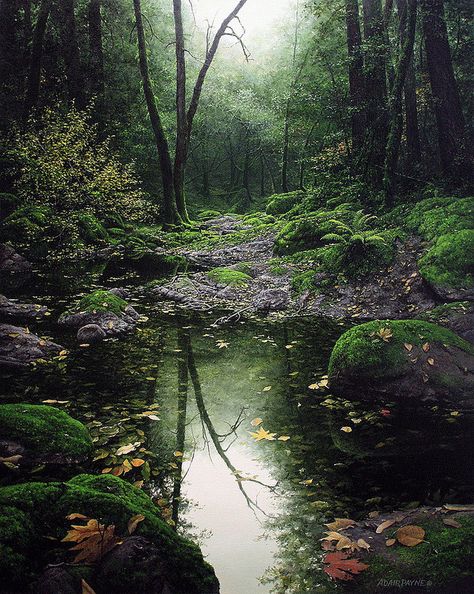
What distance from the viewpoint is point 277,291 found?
9406 millimetres

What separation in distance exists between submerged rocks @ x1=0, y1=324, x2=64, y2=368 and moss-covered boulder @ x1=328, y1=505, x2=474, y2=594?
183 inches

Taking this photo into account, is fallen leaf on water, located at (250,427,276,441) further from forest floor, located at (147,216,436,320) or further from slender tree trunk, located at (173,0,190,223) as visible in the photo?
slender tree trunk, located at (173,0,190,223)

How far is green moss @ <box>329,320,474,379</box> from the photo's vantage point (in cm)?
487

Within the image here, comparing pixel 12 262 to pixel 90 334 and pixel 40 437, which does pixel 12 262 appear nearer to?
pixel 90 334

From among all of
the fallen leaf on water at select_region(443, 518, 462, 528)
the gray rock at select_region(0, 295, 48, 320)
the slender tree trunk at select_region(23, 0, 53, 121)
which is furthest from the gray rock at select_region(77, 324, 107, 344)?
the slender tree trunk at select_region(23, 0, 53, 121)

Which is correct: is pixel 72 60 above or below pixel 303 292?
above

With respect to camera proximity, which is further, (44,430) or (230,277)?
(230,277)

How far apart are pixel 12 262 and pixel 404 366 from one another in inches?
446

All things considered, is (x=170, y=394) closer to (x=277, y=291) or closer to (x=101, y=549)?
(x=101, y=549)

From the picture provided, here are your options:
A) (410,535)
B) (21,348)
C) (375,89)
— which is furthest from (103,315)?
(375,89)

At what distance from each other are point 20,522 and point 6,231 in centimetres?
Result: 1297

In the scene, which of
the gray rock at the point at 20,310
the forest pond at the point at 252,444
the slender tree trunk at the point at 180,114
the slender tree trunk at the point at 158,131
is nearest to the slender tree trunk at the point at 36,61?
the slender tree trunk at the point at 158,131

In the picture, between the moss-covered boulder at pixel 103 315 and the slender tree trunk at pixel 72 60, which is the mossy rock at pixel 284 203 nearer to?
the slender tree trunk at pixel 72 60

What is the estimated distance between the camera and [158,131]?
17.2 metres
